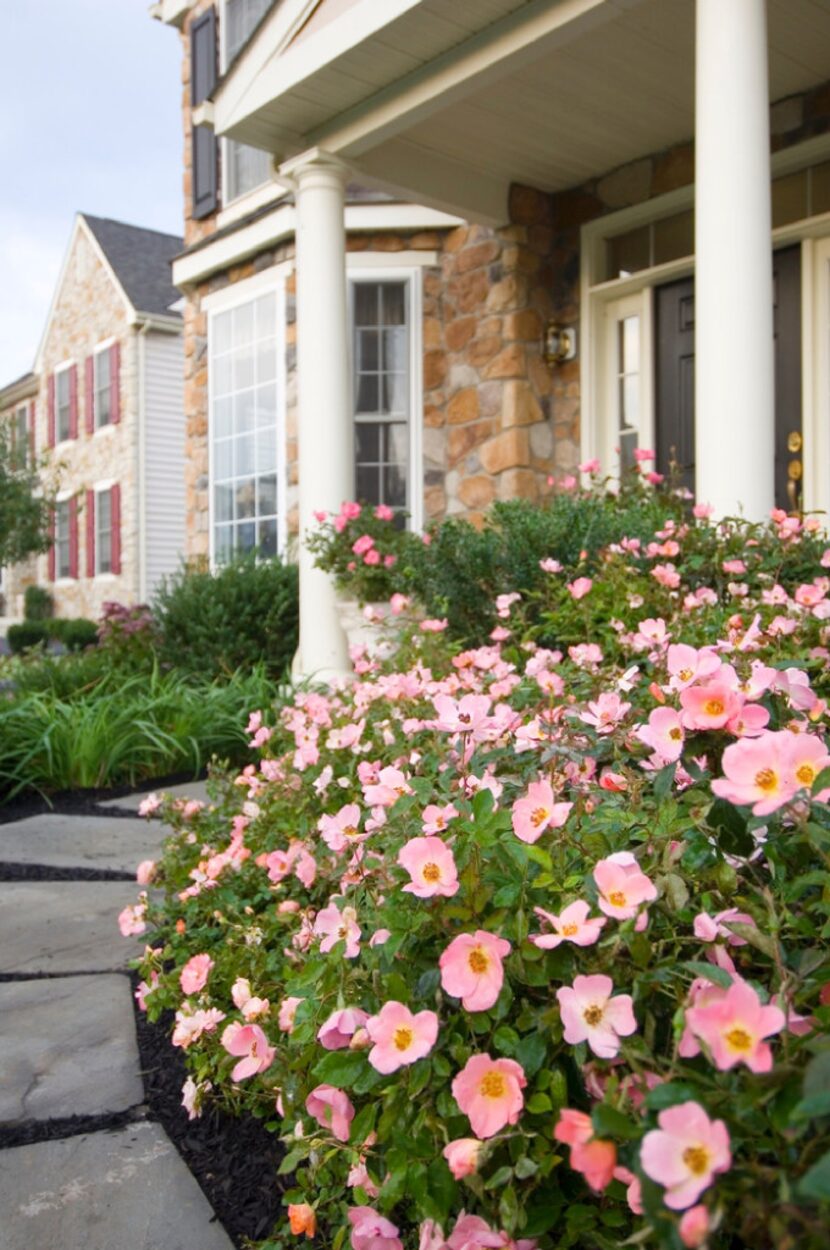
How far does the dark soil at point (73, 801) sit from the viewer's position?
11.1 ft

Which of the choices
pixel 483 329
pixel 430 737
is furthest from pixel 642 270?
pixel 430 737

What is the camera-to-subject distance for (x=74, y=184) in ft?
56.5

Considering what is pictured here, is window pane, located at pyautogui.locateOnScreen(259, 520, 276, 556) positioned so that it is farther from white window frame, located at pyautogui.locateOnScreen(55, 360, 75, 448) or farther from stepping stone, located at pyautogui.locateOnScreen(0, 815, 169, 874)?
white window frame, located at pyautogui.locateOnScreen(55, 360, 75, 448)

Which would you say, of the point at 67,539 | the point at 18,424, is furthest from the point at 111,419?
the point at 18,424

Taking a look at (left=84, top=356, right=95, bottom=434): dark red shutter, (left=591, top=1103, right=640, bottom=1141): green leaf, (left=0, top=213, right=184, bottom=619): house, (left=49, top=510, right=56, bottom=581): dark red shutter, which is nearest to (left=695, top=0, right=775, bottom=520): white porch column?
(left=591, top=1103, right=640, bottom=1141): green leaf

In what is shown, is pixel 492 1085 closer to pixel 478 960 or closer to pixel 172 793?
pixel 478 960

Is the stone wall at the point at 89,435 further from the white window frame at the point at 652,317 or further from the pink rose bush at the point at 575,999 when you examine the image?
the pink rose bush at the point at 575,999

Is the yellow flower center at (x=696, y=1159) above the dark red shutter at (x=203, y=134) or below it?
below

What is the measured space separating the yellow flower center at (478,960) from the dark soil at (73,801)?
2.69 meters

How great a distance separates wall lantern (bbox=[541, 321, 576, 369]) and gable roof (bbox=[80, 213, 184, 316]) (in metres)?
8.91

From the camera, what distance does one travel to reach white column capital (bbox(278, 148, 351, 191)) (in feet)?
15.6

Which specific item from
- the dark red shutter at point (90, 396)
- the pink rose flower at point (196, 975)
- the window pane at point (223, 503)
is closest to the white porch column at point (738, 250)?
the pink rose flower at point (196, 975)

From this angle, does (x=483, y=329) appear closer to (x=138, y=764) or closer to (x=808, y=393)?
(x=808, y=393)

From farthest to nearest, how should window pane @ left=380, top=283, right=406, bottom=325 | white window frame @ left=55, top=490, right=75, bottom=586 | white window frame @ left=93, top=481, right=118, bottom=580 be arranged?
white window frame @ left=55, top=490, right=75, bottom=586 < white window frame @ left=93, top=481, right=118, bottom=580 < window pane @ left=380, top=283, right=406, bottom=325
